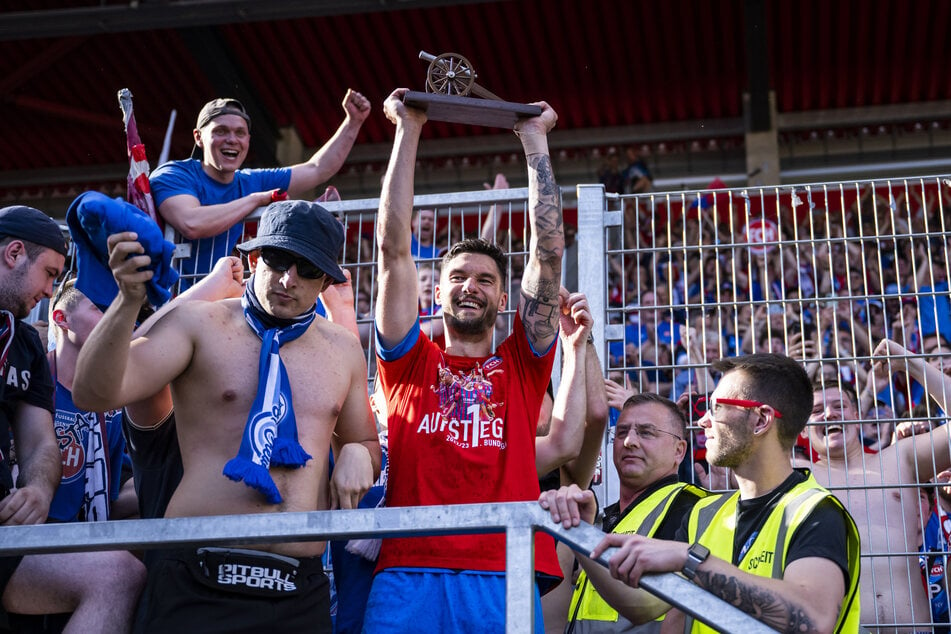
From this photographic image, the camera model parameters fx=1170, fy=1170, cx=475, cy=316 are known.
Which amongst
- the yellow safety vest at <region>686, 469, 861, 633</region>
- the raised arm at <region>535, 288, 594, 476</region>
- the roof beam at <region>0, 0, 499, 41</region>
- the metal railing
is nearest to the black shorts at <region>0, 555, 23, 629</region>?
the metal railing

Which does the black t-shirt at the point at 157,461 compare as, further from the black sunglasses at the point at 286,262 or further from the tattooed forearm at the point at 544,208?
the tattooed forearm at the point at 544,208

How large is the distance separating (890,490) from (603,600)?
1.55 meters

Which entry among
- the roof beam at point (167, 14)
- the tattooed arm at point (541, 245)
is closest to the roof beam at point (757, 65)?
the roof beam at point (167, 14)

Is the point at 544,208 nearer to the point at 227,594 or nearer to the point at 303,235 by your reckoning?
the point at 303,235

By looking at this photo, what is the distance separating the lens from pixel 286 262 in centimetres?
372

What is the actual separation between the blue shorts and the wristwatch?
74 centimetres

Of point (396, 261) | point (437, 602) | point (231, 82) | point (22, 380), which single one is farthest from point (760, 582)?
point (231, 82)

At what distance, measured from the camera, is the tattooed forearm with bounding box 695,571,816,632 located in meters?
3.07

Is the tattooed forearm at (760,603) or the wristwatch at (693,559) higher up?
the wristwatch at (693,559)

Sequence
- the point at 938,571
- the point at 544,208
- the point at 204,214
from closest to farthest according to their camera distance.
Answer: the point at 544,208 < the point at 938,571 < the point at 204,214

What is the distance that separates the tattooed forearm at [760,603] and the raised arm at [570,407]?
1.26m

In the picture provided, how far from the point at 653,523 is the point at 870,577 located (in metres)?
1.16

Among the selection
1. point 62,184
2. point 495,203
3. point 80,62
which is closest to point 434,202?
point 495,203

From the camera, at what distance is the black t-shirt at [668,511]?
4.29 meters
